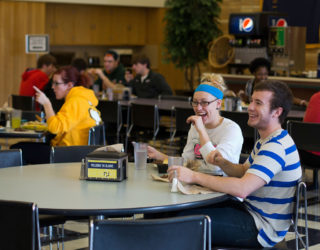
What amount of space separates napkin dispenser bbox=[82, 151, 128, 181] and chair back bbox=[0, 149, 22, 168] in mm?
761

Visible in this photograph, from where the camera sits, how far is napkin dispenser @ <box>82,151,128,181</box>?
3182 millimetres

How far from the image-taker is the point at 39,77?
8703 millimetres

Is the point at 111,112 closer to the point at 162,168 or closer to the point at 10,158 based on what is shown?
the point at 10,158

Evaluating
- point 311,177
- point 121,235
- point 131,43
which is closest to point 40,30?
point 131,43

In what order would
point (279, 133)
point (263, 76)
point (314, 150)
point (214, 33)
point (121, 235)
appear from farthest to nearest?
point (214, 33) → point (263, 76) → point (314, 150) → point (279, 133) → point (121, 235)

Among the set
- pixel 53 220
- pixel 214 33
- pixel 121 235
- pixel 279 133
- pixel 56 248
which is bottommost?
pixel 56 248

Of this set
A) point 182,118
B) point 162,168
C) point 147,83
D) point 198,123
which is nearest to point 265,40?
point 147,83

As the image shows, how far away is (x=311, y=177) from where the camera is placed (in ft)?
23.7

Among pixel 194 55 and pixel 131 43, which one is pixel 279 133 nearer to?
pixel 194 55

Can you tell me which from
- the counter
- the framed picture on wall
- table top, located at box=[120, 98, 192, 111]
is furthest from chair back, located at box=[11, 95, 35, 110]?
the counter

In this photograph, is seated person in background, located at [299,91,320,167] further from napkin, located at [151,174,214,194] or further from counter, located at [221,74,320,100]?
counter, located at [221,74,320,100]

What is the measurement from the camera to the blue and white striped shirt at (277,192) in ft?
9.84

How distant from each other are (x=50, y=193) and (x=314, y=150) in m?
3.14

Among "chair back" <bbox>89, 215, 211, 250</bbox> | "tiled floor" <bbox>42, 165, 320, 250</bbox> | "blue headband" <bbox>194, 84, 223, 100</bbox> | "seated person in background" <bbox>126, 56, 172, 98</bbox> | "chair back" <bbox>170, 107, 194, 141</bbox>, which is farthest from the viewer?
"seated person in background" <bbox>126, 56, 172, 98</bbox>
